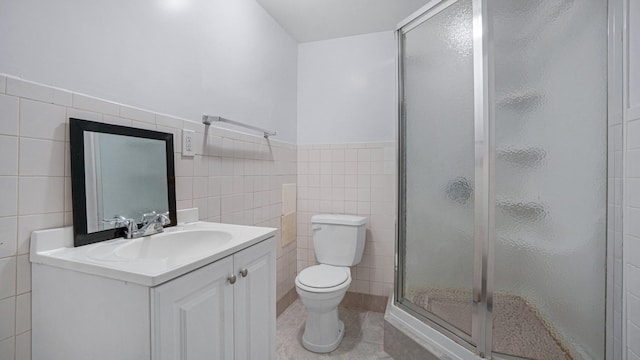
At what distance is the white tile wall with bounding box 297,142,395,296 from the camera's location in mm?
2072

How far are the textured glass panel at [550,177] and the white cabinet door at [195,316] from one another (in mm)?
1129

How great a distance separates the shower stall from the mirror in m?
1.34

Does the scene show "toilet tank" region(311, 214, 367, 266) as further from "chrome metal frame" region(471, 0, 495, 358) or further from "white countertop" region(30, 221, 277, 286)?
"white countertop" region(30, 221, 277, 286)

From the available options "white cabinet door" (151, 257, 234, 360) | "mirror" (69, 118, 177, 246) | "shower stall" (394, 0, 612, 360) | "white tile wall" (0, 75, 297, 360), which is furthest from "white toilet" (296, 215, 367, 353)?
"white tile wall" (0, 75, 297, 360)

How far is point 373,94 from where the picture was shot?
2109mm

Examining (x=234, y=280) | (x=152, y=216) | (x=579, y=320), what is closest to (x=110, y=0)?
(x=152, y=216)

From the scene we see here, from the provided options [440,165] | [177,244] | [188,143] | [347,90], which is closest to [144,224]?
[177,244]

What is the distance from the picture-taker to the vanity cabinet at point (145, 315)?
1.97 feet

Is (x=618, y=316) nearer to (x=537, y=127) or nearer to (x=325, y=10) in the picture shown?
(x=537, y=127)

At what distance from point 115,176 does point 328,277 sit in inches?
48.2

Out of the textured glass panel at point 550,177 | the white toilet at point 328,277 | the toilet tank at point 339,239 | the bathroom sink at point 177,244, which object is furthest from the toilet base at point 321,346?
the bathroom sink at point 177,244

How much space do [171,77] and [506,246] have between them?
65.2 inches

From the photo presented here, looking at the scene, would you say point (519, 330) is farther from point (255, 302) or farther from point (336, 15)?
point (336, 15)

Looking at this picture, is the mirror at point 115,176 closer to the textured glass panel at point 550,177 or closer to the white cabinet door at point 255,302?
the white cabinet door at point 255,302
